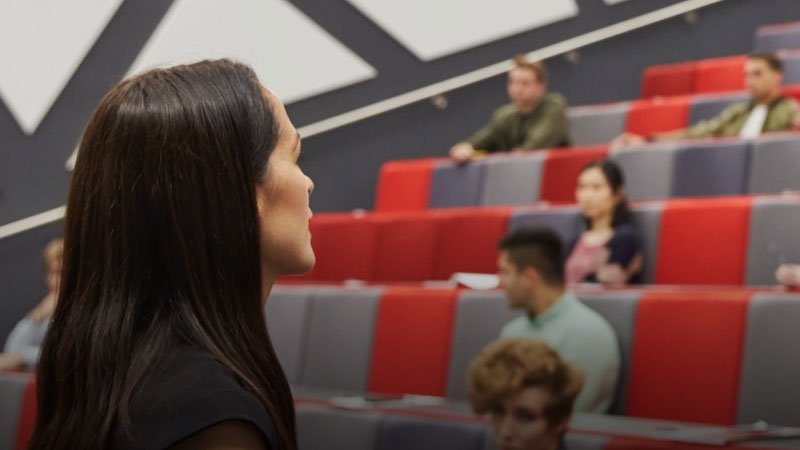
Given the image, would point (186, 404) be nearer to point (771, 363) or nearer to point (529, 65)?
point (771, 363)

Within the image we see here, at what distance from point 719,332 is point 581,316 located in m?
0.08

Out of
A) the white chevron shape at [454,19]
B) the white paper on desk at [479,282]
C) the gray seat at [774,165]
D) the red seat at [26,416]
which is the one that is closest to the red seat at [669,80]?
the white chevron shape at [454,19]

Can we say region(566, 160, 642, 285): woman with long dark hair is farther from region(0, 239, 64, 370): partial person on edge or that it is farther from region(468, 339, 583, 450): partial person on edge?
region(0, 239, 64, 370): partial person on edge

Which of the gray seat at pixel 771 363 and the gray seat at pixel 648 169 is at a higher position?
the gray seat at pixel 648 169

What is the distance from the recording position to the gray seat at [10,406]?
2.46 feet

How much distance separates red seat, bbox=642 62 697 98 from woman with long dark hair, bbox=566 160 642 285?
578 mm

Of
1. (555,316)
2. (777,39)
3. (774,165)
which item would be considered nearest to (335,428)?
(555,316)

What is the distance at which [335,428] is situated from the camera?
583 mm

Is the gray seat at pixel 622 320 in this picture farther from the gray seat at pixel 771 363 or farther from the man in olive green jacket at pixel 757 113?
the man in olive green jacket at pixel 757 113

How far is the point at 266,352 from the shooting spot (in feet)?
0.65

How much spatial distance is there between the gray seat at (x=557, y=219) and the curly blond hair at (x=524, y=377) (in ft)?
1.17

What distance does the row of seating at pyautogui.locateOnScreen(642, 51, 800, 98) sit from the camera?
1.32 meters

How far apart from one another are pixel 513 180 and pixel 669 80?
16.3 inches

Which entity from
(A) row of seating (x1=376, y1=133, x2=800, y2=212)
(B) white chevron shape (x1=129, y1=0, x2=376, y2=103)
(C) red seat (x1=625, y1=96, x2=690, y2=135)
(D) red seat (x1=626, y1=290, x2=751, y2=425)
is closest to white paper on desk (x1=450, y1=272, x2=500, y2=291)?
(D) red seat (x1=626, y1=290, x2=751, y2=425)
